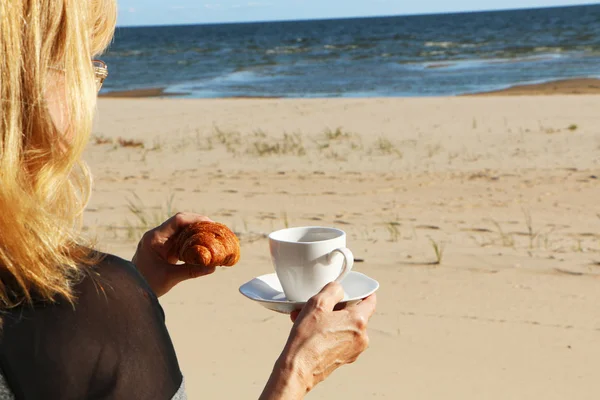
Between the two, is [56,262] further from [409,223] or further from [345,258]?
[409,223]

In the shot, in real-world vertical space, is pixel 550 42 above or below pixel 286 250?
below

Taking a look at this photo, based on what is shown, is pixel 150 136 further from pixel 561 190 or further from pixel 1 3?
pixel 1 3

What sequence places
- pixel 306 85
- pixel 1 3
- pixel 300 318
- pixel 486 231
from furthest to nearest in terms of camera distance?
1. pixel 306 85
2. pixel 486 231
3. pixel 300 318
4. pixel 1 3

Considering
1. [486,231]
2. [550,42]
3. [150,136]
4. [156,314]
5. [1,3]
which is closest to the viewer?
[1,3]

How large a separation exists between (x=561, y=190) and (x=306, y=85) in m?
18.2

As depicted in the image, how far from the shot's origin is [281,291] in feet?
6.95

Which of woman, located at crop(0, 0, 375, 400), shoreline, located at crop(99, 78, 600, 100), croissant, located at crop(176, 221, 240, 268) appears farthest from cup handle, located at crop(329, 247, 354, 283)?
shoreline, located at crop(99, 78, 600, 100)

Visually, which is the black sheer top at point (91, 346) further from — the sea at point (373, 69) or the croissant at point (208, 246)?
the sea at point (373, 69)

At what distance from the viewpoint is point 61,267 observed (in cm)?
118

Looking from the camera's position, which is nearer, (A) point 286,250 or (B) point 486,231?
(A) point 286,250

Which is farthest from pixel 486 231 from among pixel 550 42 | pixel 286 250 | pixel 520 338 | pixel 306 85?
pixel 550 42

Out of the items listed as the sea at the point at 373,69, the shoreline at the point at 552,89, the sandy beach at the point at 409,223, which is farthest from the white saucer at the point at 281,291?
the sea at the point at 373,69

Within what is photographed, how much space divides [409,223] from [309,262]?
14.2ft

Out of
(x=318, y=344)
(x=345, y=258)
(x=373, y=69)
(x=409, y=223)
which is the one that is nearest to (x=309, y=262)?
(x=345, y=258)
